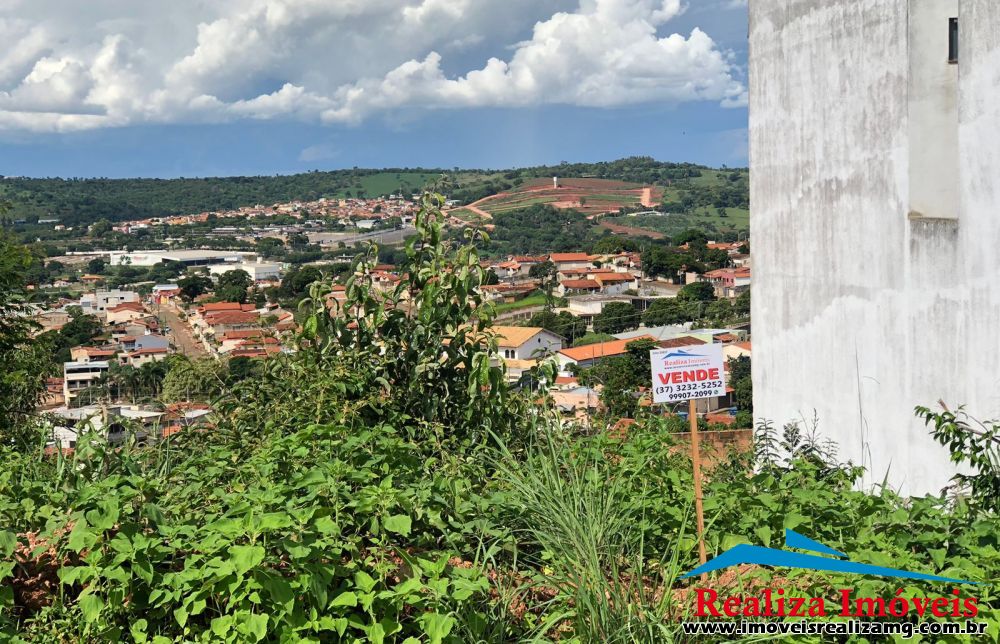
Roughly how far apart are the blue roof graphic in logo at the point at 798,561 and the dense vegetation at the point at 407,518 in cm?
6

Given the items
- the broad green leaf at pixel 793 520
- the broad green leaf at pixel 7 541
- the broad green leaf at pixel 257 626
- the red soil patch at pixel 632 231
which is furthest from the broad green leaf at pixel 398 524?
the red soil patch at pixel 632 231

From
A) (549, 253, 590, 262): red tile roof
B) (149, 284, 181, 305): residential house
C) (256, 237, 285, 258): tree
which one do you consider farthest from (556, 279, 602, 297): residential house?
(256, 237, 285, 258): tree

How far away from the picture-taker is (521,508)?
11.8 ft

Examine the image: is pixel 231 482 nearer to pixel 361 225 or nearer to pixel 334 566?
pixel 334 566

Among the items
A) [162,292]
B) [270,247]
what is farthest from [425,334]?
[270,247]

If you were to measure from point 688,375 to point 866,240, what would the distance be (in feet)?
9.82

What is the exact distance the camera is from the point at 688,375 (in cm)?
392

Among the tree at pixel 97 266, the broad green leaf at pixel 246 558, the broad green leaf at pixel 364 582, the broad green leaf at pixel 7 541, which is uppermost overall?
the broad green leaf at pixel 7 541

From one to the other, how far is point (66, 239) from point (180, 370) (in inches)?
5501

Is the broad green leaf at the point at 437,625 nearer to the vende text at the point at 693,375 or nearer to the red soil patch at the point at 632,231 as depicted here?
the vende text at the point at 693,375

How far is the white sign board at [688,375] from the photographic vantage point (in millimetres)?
3904

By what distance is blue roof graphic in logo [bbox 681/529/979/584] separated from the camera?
10.3 ft

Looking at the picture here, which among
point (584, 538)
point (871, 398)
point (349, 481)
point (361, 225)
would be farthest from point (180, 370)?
point (361, 225)

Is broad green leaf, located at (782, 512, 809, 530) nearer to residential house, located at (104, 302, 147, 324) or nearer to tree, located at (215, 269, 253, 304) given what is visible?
tree, located at (215, 269, 253, 304)
